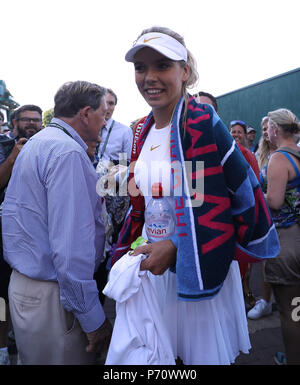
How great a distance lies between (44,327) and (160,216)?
0.81m

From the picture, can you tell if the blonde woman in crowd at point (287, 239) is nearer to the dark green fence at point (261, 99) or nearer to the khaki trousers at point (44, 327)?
the khaki trousers at point (44, 327)

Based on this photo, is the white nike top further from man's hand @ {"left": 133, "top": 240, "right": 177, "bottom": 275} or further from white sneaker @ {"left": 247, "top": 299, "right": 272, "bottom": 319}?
white sneaker @ {"left": 247, "top": 299, "right": 272, "bottom": 319}

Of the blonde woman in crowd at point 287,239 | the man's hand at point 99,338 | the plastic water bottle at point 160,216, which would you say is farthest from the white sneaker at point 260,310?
the plastic water bottle at point 160,216

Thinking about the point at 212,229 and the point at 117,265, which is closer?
the point at 212,229

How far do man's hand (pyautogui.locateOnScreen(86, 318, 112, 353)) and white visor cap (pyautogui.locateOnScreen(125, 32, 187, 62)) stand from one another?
1.36m

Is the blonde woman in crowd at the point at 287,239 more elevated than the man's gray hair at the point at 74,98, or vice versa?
the man's gray hair at the point at 74,98

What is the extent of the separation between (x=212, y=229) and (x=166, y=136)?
54cm

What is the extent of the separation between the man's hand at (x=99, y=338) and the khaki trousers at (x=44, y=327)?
0.26ft

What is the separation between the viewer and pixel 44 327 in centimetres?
152

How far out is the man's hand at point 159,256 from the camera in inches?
51.4

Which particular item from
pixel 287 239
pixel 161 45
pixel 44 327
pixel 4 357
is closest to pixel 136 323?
pixel 44 327

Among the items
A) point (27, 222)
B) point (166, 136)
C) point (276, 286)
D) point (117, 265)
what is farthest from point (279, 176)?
point (27, 222)

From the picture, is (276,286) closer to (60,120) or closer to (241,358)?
(241,358)

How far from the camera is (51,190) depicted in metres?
1.47
